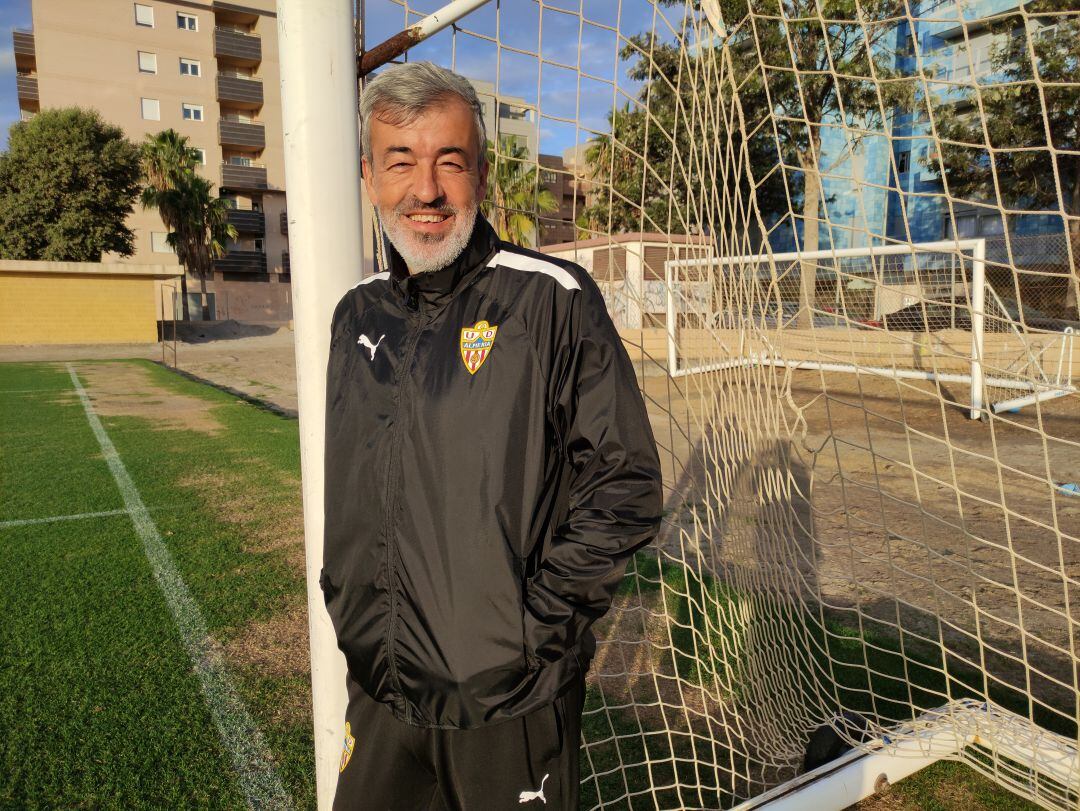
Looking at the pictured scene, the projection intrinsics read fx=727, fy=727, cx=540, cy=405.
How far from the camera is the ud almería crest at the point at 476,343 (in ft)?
4.36

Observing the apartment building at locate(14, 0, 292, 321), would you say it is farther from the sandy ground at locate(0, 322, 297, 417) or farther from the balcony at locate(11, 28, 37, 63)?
the sandy ground at locate(0, 322, 297, 417)

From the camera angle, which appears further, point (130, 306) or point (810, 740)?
point (130, 306)

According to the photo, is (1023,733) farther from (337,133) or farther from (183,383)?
(183,383)

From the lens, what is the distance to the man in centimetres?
127

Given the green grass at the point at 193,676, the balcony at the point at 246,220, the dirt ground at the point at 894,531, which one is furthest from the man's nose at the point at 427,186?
the balcony at the point at 246,220

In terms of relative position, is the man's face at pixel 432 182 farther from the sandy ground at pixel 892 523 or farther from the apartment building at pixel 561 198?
the sandy ground at pixel 892 523

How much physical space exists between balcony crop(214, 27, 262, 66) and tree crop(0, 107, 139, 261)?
11.2 metres

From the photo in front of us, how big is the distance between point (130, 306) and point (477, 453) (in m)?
26.2

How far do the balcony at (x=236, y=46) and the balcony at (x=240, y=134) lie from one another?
10.8 feet

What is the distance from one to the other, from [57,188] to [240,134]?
41.1 ft

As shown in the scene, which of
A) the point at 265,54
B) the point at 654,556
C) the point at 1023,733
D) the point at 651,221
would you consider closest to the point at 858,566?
the point at 654,556

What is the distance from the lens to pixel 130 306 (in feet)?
77.5

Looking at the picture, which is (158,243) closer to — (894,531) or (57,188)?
(57,188)

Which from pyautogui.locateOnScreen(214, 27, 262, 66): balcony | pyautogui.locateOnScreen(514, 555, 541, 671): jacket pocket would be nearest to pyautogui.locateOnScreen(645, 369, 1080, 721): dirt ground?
pyautogui.locateOnScreen(514, 555, 541, 671): jacket pocket
